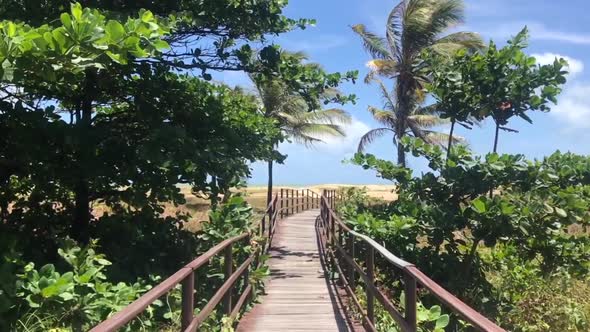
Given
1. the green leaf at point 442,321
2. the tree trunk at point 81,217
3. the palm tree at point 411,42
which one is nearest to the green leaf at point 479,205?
the green leaf at point 442,321

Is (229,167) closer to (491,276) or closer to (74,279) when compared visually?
(74,279)

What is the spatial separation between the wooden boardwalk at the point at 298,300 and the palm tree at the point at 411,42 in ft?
43.9

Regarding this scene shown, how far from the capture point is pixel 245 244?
832 centimetres

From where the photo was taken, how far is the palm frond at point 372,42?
26.0 m

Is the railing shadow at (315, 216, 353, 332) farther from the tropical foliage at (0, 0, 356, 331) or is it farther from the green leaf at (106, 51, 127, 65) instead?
the green leaf at (106, 51, 127, 65)

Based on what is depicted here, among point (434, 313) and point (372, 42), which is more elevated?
point (372, 42)

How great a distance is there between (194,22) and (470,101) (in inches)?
182

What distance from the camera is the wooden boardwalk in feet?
21.3

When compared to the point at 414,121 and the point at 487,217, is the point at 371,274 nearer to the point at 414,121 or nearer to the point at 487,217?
the point at 487,217

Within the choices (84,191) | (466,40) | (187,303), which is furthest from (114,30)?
(466,40)

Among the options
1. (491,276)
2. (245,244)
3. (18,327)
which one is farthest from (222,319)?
(491,276)

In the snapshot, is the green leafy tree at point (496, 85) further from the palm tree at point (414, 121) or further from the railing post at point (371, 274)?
the palm tree at point (414, 121)

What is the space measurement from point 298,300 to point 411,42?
19.2m

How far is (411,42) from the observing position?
25.1 m
